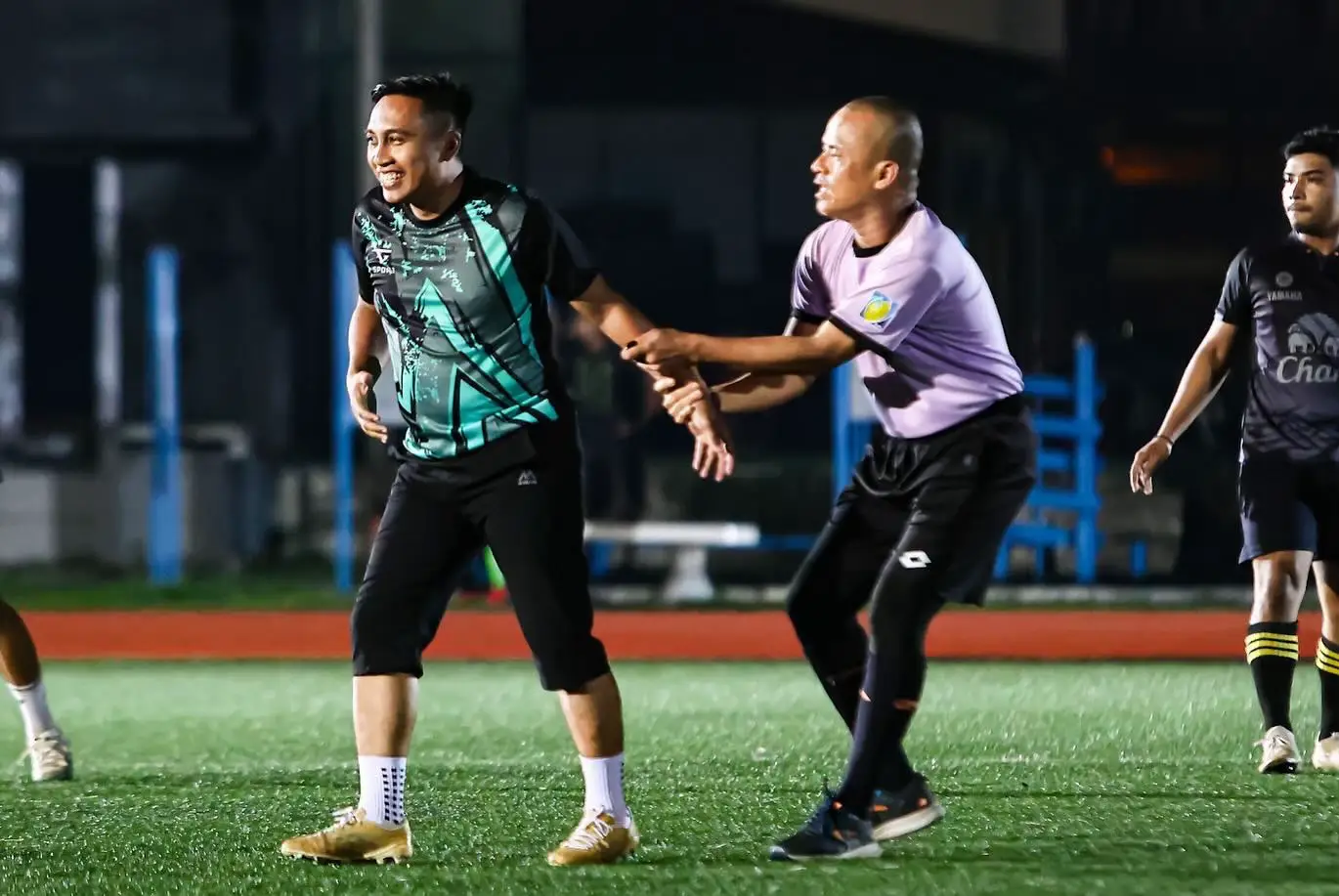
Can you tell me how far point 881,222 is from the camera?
5969mm

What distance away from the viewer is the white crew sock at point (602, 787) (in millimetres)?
5875

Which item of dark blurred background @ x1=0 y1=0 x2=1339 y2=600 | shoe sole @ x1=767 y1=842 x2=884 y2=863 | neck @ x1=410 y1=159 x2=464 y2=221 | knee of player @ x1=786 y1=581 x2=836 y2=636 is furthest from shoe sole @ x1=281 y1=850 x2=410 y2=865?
dark blurred background @ x1=0 y1=0 x2=1339 y2=600

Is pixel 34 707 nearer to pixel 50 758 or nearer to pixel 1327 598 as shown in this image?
pixel 50 758

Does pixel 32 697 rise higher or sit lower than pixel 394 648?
lower

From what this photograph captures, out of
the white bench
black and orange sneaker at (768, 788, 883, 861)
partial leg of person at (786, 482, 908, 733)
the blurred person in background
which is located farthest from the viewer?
the blurred person in background

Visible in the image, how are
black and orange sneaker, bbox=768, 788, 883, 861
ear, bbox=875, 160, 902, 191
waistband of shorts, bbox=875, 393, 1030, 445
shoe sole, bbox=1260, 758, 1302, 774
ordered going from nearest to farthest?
black and orange sneaker, bbox=768, 788, 883, 861 < ear, bbox=875, 160, 902, 191 < waistband of shorts, bbox=875, 393, 1030, 445 < shoe sole, bbox=1260, 758, 1302, 774

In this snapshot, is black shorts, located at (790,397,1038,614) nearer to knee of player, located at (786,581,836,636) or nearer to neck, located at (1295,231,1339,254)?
knee of player, located at (786,581,836,636)

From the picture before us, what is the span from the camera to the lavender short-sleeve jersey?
19.1 feet

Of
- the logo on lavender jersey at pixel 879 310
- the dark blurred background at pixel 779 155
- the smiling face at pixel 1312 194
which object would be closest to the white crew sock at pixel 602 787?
the logo on lavender jersey at pixel 879 310

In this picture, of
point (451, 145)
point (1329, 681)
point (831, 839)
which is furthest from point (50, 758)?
point (1329, 681)

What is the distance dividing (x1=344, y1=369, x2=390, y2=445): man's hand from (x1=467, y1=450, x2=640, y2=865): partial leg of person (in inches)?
15.5

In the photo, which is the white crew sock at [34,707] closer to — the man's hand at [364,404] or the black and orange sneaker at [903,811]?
the man's hand at [364,404]

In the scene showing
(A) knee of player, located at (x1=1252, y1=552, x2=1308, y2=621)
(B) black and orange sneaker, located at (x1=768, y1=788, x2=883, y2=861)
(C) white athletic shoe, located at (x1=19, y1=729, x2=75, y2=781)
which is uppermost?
(A) knee of player, located at (x1=1252, y1=552, x2=1308, y2=621)

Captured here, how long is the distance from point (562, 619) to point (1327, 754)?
119 inches
